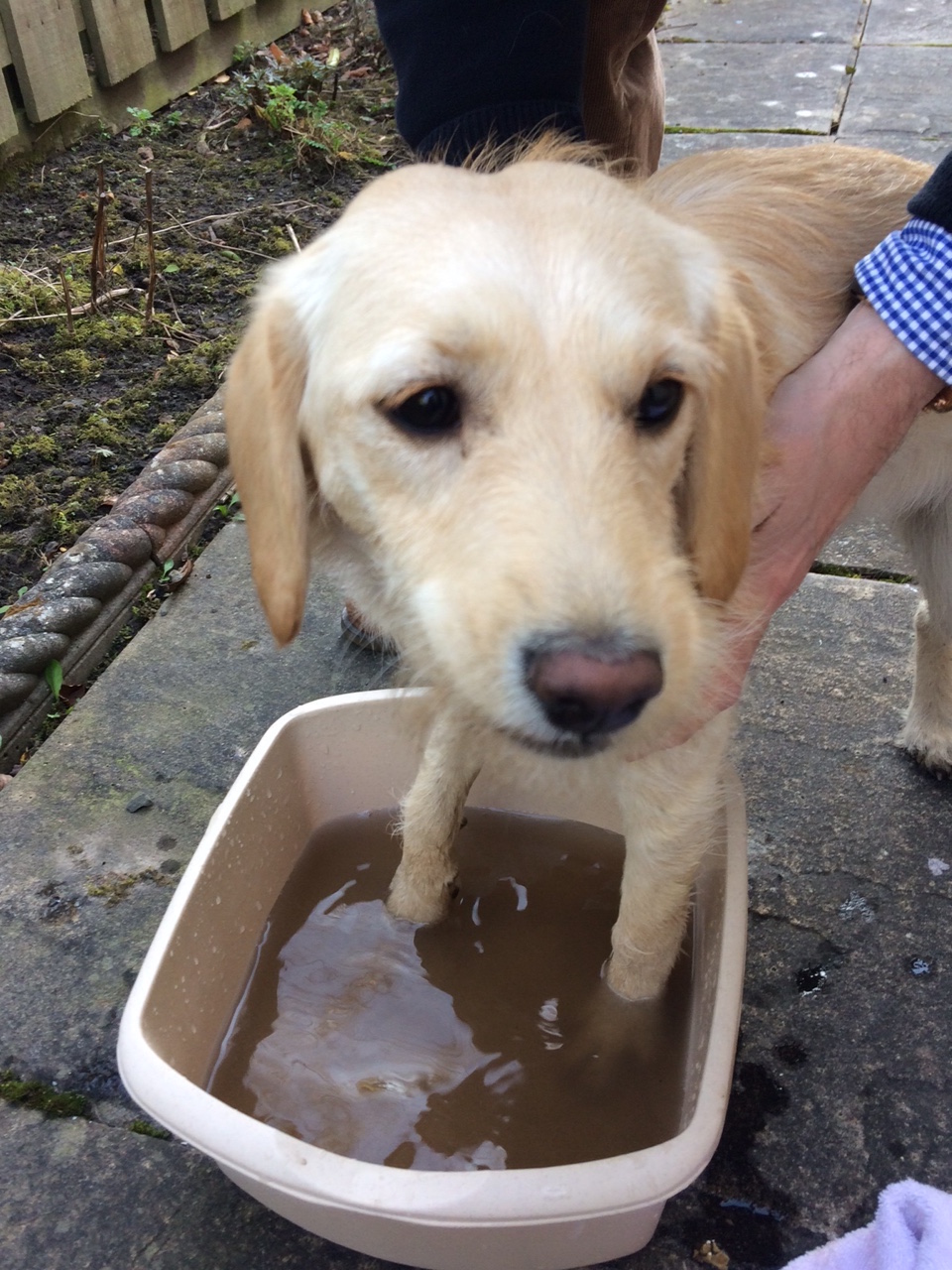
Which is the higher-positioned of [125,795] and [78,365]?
[78,365]

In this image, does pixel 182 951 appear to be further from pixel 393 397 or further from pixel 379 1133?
pixel 393 397

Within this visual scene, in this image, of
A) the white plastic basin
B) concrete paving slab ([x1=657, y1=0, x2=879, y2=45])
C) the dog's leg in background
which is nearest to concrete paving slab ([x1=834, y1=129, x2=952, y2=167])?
concrete paving slab ([x1=657, y1=0, x2=879, y2=45])

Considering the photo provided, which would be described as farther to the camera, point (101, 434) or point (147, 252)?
point (147, 252)

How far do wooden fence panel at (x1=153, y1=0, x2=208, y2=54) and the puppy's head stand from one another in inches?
173

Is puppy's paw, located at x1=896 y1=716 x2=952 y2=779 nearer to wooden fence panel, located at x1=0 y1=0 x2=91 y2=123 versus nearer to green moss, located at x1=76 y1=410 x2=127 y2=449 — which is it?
green moss, located at x1=76 y1=410 x2=127 y2=449

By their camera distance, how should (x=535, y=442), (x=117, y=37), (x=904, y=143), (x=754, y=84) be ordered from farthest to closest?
(x=754, y=84) → (x=904, y=143) → (x=117, y=37) → (x=535, y=442)

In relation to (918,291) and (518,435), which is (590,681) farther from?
(918,291)

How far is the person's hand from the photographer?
185cm

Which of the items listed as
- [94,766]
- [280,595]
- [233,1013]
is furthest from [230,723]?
[280,595]

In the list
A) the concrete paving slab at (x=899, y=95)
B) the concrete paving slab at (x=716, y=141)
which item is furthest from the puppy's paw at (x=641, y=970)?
the concrete paving slab at (x=899, y=95)

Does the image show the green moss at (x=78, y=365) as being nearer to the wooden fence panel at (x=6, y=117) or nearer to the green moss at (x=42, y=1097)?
the wooden fence panel at (x=6, y=117)

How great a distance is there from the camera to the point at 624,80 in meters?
3.07

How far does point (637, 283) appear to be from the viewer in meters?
1.49

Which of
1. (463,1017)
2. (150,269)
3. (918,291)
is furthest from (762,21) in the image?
(463,1017)
